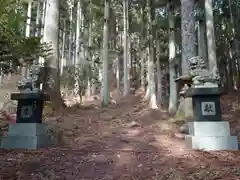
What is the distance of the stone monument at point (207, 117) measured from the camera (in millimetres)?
5703

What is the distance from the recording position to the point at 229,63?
23125 millimetres

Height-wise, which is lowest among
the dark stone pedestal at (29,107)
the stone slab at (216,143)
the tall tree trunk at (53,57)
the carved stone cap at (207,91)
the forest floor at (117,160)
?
the forest floor at (117,160)

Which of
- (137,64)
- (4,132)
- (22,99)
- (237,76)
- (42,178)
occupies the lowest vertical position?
(42,178)

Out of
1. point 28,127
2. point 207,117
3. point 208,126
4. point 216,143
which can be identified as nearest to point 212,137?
point 216,143

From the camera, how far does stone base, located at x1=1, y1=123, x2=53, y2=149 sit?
18.6 feet

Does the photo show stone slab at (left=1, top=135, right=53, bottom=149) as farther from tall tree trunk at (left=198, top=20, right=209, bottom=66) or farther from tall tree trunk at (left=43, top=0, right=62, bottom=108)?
tall tree trunk at (left=198, top=20, right=209, bottom=66)

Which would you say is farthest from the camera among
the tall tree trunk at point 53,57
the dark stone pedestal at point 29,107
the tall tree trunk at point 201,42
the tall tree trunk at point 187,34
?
the tall tree trunk at point 201,42

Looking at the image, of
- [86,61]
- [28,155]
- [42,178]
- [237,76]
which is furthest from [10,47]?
[237,76]

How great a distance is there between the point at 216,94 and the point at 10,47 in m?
4.79

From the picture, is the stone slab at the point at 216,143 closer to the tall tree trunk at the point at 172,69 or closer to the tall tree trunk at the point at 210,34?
the tall tree trunk at the point at 210,34

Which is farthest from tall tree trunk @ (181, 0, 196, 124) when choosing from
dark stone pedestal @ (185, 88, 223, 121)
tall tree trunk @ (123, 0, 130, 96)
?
tall tree trunk @ (123, 0, 130, 96)

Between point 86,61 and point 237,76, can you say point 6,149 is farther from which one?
point 237,76

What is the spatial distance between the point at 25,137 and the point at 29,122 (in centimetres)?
40

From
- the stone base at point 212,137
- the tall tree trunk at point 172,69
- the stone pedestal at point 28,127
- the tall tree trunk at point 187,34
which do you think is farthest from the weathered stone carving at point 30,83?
the tall tree trunk at point 172,69
